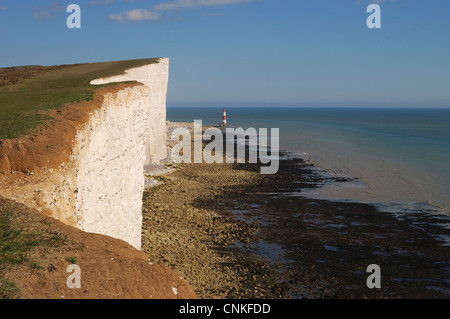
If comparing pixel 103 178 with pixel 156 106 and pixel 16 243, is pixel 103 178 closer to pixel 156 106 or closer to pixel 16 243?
pixel 16 243

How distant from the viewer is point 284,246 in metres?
15.5

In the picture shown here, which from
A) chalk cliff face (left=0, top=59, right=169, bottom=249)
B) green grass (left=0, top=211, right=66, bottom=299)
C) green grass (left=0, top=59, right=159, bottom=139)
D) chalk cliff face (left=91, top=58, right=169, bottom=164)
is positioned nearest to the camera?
green grass (left=0, top=211, right=66, bottom=299)

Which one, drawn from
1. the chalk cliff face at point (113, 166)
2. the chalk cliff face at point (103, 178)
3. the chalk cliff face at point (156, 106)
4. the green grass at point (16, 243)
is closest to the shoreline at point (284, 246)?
the chalk cliff face at point (113, 166)

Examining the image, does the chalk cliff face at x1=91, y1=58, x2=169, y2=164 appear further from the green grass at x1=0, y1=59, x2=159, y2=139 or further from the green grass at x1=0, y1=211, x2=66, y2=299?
the green grass at x1=0, y1=211, x2=66, y2=299

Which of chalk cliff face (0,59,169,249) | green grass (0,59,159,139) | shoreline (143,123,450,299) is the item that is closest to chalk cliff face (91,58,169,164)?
shoreline (143,123,450,299)

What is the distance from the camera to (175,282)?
5.70 m

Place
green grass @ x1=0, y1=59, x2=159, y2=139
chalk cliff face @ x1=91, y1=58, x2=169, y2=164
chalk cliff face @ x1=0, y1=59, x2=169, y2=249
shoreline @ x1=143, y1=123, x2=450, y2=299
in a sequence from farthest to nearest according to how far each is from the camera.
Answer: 1. chalk cliff face @ x1=91, y1=58, x2=169, y2=164
2. shoreline @ x1=143, y1=123, x2=450, y2=299
3. green grass @ x1=0, y1=59, x2=159, y2=139
4. chalk cliff face @ x1=0, y1=59, x2=169, y2=249

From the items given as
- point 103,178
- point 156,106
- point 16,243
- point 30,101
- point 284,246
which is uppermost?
point 156,106

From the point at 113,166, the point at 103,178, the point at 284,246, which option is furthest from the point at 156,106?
the point at 103,178

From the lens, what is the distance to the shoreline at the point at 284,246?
12141 millimetres

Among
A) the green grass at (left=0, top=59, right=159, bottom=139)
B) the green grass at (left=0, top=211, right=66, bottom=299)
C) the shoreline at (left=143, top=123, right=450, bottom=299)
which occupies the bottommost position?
the shoreline at (left=143, top=123, right=450, bottom=299)

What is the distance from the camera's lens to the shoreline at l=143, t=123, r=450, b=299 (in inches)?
478

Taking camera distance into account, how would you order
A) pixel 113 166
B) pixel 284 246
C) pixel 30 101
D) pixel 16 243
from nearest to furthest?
pixel 16 243 < pixel 113 166 < pixel 30 101 < pixel 284 246
